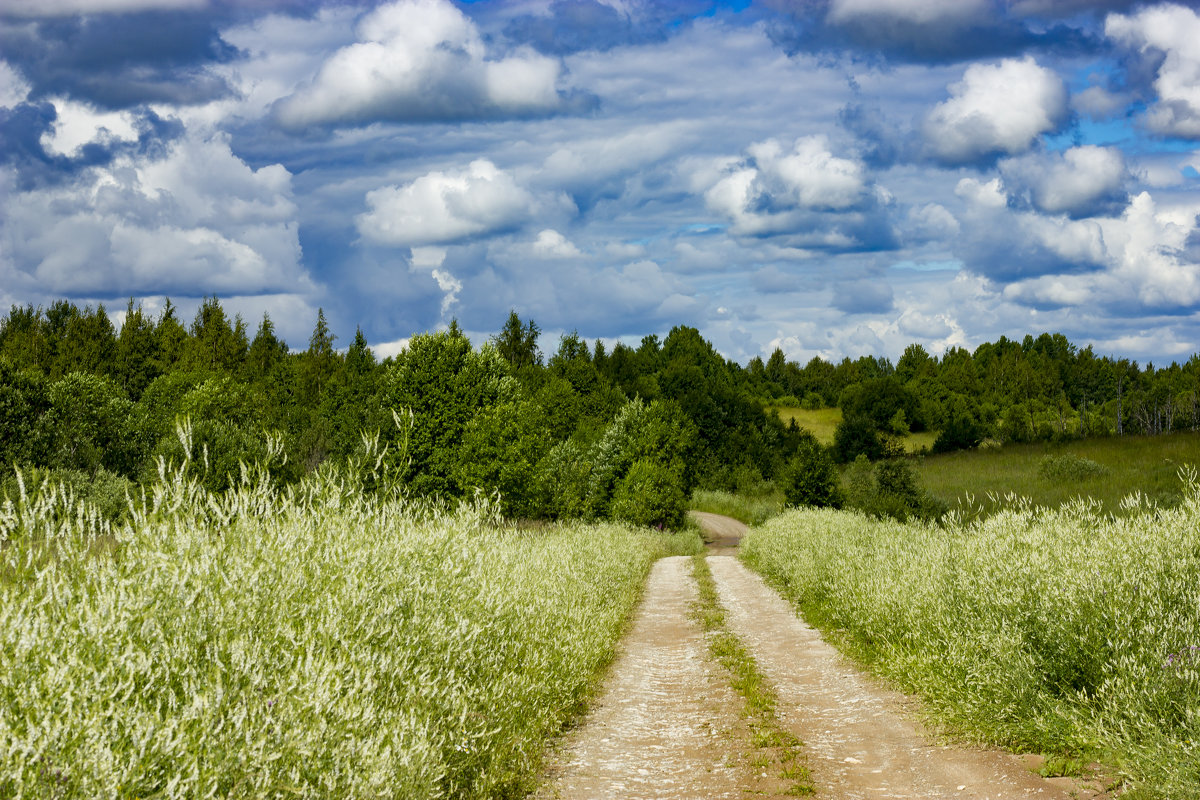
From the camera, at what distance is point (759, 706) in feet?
32.3

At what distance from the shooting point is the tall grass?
21.8ft

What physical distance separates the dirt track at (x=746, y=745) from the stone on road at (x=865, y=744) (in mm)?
13

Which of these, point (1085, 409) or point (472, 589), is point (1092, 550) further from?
point (1085, 409)

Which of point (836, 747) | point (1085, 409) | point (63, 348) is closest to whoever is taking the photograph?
point (836, 747)

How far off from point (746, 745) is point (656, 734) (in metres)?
1.08

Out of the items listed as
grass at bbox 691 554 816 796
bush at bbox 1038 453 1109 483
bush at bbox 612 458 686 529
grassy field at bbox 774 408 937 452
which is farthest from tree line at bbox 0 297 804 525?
bush at bbox 1038 453 1109 483

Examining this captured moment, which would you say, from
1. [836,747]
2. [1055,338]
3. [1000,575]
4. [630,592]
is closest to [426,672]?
[836,747]

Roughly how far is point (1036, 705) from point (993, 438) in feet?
335

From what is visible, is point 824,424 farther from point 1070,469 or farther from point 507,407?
point 507,407

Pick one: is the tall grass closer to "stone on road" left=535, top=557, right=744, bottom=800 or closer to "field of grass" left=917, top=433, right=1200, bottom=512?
"stone on road" left=535, top=557, right=744, bottom=800

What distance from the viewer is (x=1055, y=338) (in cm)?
16500

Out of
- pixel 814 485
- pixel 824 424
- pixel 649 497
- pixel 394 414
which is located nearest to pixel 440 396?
pixel 649 497

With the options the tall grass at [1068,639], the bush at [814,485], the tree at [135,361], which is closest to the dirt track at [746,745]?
the tall grass at [1068,639]

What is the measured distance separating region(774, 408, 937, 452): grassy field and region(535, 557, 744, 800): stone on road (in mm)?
96476
